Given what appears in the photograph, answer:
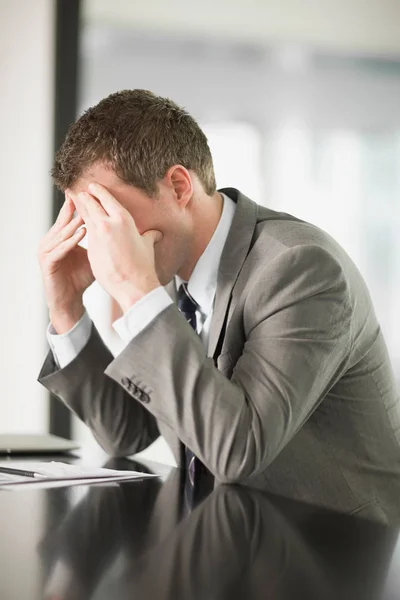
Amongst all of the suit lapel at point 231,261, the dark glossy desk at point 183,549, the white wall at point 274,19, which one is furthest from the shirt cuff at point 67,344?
the white wall at point 274,19

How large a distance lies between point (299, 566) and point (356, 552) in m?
0.10

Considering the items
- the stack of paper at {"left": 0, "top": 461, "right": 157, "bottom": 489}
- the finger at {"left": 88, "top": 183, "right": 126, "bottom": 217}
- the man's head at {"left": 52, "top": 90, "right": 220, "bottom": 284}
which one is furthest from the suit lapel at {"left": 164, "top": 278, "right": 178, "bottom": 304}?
the stack of paper at {"left": 0, "top": 461, "right": 157, "bottom": 489}

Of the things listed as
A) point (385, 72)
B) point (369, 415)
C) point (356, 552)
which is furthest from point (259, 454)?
point (385, 72)

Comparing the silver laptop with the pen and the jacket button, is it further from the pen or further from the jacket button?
the jacket button

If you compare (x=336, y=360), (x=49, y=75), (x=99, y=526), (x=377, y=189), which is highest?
(x=49, y=75)

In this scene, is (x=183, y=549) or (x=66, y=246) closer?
(x=183, y=549)

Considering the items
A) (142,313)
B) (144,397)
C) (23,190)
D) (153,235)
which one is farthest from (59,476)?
(23,190)

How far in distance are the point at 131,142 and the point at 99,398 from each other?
583mm

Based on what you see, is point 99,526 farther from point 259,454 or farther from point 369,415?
point 369,415

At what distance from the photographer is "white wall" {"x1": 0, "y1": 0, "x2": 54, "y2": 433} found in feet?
14.1

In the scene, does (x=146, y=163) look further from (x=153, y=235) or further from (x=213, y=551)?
(x=213, y=551)

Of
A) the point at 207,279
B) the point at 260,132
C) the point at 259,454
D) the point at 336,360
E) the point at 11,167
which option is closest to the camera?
the point at 259,454

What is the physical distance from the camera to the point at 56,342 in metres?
1.97

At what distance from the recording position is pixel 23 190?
432 cm
